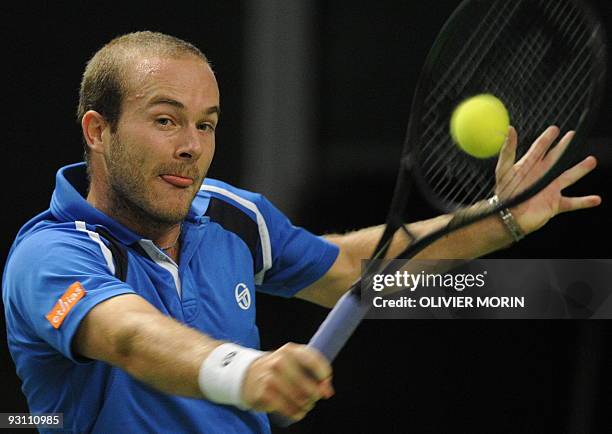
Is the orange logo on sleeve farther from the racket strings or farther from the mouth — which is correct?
the racket strings

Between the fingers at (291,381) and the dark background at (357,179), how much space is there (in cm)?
154

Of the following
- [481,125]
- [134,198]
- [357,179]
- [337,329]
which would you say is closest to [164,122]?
[134,198]

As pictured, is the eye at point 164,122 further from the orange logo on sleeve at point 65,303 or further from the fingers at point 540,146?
the fingers at point 540,146

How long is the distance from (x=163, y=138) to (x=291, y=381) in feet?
2.06

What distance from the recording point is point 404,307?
3.11 metres

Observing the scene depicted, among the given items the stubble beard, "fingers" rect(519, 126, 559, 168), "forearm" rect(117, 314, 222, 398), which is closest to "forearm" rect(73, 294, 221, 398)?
"forearm" rect(117, 314, 222, 398)

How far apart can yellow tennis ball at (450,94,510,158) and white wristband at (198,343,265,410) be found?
0.89 m

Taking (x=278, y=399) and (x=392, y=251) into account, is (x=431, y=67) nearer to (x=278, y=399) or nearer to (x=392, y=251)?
(x=392, y=251)

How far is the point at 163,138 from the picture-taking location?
202 cm

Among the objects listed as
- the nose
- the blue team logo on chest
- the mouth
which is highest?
the nose

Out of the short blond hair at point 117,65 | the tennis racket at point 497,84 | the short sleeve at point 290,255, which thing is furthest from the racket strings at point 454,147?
the short blond hair at point 117,65

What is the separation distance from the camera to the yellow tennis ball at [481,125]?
7.66 ft

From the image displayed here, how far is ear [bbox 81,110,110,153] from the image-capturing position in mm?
2105

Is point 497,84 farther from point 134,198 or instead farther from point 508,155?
point 134,198
